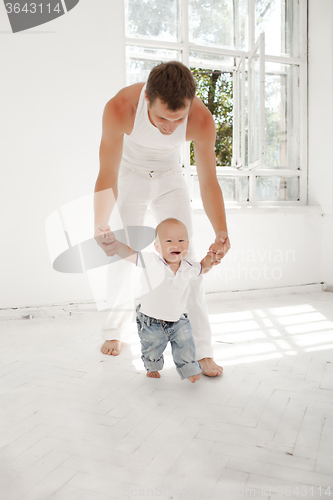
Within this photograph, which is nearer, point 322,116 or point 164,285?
point 164,285

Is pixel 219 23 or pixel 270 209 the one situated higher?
pixel 219 23

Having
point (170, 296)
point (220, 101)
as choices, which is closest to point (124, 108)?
point (170, 296)

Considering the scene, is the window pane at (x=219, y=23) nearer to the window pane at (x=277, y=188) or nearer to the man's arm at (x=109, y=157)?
the window pane at (x=277, y=188)

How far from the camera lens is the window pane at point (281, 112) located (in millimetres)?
3934

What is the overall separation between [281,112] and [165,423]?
3.45 m

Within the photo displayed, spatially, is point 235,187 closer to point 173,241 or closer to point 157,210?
point 157,210

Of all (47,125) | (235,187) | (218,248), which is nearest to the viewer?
(218,248)

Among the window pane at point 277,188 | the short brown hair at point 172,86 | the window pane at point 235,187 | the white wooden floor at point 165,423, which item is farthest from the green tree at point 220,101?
the short brown hair at point 172,86

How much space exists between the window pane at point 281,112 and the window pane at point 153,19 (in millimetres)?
1058

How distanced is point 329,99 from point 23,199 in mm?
2835

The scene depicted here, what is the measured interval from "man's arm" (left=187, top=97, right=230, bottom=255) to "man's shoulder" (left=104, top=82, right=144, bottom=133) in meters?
0.25

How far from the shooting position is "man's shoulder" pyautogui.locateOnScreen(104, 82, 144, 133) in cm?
168

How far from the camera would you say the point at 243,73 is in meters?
3.57

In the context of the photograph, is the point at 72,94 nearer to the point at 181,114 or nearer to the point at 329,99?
the point at 181,114
